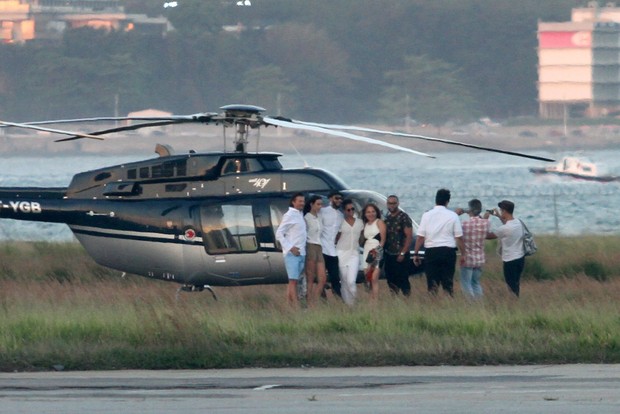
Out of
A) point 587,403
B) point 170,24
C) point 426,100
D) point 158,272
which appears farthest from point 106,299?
point 170,24

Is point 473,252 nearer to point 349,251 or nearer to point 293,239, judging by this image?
point 349,251

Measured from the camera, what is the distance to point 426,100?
90125mm

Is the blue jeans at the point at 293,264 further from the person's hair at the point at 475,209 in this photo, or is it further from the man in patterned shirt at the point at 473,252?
the person's hair at the point at 475,209

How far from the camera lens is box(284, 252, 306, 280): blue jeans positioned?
1469cm

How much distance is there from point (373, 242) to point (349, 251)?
0.94 ft

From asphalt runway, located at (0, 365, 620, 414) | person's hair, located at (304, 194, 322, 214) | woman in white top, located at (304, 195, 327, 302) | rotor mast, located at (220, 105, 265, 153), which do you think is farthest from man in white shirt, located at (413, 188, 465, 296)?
asphalt runway, located at (0, 365, 620, 414)

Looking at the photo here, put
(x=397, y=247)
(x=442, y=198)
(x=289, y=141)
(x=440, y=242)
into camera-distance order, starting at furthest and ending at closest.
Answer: (x=289, y=141) < (x=397, y=247) < (x=442, y=198) < (x=440, y=242)

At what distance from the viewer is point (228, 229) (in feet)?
52.6

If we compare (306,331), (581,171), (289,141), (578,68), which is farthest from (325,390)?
(578,68)

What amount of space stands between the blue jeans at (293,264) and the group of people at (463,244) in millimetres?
1322

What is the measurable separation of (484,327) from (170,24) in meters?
85.9

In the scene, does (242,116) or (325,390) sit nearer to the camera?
(325,390)

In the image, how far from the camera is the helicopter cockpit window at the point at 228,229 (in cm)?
1595

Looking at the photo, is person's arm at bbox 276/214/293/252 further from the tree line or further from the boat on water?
the tree line
